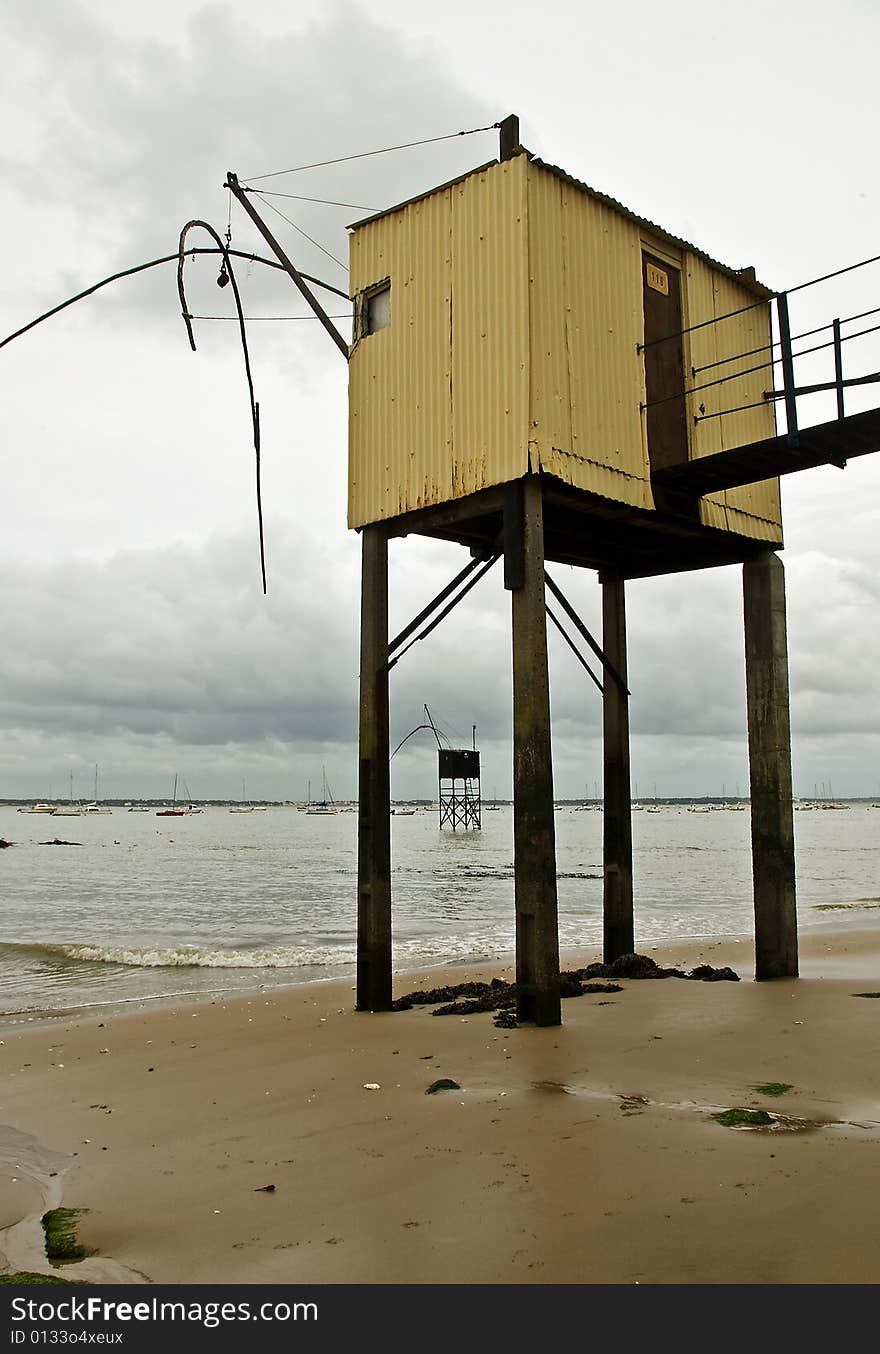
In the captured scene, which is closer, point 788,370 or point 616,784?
point 788,370

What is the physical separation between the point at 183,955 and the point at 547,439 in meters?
15.4

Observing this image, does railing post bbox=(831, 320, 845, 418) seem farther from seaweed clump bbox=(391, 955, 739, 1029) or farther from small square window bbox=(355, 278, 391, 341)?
seaweed clump bbox=(391, 955, 739, 1029)

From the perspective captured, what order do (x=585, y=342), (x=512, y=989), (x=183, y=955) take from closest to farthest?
(x=585, y=342) → (x=512, y=989) → (x=183, y=955)

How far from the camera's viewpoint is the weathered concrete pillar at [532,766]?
387 inches

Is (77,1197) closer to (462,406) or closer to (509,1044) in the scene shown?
(509,1044)

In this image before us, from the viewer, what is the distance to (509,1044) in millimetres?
9125

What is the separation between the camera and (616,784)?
1430 centimetres

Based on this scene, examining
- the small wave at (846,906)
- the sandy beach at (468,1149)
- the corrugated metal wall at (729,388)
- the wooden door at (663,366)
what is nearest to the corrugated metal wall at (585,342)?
the wooden door at (663,366)

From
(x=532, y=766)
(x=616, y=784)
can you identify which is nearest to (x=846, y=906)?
(x=616, y=784)

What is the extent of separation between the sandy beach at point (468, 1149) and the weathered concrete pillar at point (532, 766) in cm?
56

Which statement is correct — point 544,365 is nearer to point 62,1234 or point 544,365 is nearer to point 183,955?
point 62,1234

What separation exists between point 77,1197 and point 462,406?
7935 millimetres

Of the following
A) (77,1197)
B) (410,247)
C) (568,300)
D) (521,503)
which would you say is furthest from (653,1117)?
(410,247)

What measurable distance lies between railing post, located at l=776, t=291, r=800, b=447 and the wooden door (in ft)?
4.75
